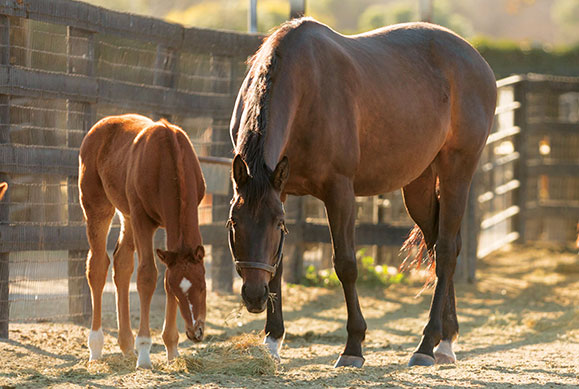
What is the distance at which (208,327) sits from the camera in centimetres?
667

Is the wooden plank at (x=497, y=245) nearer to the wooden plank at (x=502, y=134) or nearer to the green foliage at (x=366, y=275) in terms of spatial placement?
the wooden plank at (x=502, y=134)

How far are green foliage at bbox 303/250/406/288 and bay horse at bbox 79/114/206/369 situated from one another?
3.47 metres

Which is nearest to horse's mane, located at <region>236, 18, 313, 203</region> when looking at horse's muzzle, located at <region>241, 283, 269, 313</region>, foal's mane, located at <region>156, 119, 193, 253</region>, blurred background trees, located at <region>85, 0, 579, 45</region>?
horse's muzzle, located at <region>241, 283, 269, 313</region>

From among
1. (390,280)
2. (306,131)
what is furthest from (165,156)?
(390,280)

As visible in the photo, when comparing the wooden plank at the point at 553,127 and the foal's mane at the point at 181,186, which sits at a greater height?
the wooden plank at the point at 553,127

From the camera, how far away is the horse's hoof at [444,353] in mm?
5312

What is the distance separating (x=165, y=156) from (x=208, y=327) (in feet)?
7.11

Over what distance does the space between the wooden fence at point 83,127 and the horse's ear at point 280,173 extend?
8.34 feet

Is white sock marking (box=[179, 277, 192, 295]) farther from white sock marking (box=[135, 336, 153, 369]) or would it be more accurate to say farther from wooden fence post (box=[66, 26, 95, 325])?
→ wooden fence post (box=[66, 26, 95, 325])

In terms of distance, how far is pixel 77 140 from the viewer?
6473 millimetres

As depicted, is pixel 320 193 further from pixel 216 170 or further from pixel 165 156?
pixel 216 170

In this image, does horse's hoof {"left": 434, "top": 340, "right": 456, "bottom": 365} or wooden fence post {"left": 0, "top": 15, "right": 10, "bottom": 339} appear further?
wooden fence post {"left": 0, "top": 15, "right": 10, "bottom": 339}

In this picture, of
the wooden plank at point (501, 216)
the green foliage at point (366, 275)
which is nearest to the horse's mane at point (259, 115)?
the green foliage at point (366, 275)

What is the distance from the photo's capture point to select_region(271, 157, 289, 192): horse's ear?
405 centimetres
